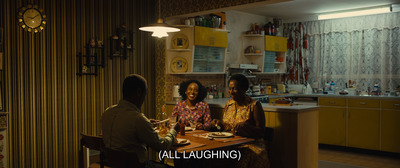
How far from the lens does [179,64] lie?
5441 mm

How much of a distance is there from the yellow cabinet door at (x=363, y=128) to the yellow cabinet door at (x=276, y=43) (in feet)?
6.38

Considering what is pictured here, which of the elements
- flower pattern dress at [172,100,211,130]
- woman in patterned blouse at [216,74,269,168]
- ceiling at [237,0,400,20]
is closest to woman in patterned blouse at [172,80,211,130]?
flower pattern dress at [172,100,211,130]

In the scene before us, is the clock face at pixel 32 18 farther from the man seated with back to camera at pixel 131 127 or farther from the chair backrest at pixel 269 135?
the chair backrest at pixel 269 135

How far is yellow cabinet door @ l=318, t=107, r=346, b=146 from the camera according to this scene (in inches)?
248

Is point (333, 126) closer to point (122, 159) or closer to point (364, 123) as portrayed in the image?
point (364, 123)

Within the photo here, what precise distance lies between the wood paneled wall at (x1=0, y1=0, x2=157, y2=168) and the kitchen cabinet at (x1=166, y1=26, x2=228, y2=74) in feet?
2.04

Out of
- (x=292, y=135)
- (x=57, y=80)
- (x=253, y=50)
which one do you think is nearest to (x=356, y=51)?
(x=253, y=50)

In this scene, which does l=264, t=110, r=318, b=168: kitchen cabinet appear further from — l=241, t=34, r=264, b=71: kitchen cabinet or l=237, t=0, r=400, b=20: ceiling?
l=241, t=34, r=264, b=71: kitchen cabinet

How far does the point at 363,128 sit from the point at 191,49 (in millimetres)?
3194

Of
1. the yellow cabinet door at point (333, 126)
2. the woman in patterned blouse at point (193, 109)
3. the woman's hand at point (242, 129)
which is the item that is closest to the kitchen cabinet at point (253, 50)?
the yellow cabinet door at point (333, 126)

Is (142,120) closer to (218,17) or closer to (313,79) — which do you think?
(218,17)

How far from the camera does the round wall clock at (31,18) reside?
156 inches

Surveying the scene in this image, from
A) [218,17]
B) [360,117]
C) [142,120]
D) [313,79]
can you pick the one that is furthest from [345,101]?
[142,120]

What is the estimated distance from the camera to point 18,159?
3992 mm
